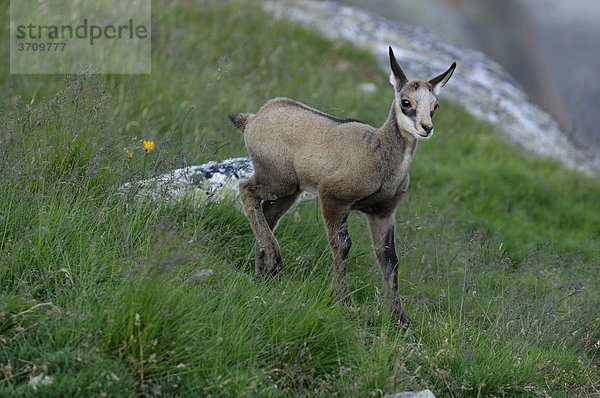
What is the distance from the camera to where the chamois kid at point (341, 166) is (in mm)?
5320

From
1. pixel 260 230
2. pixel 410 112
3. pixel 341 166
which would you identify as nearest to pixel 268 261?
pixel 260 230

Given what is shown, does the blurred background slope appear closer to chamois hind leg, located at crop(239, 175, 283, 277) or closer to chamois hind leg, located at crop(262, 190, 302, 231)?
chamois hind leg, located at crop(262, 190, 302, 231)

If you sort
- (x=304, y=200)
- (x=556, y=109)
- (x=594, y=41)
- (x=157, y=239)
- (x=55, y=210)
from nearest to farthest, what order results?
(x=157, y=239), (x=55, y=210), (x=304, y=200), (x=556, y=109), (x=594, y=41)

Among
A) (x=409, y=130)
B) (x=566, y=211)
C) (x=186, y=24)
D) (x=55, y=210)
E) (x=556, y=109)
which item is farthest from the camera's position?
(x=556, y=109)

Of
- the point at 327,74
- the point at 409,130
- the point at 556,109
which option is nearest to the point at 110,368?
the point at 409,130

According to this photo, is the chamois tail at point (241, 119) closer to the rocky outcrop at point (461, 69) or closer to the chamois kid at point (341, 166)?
the chamois kid at point (341, 166)

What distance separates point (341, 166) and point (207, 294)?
63.8 inches

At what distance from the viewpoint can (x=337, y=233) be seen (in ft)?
17.7

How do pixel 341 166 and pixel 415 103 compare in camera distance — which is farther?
pixel 341 166

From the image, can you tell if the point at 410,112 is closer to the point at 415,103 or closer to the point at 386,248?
the point at 415,103

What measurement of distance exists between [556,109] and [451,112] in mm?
6760

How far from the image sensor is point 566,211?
1012 centimetres

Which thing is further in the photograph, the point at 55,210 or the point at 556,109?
the point at 556,109

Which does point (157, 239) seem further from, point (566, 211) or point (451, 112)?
point (451, 112)
